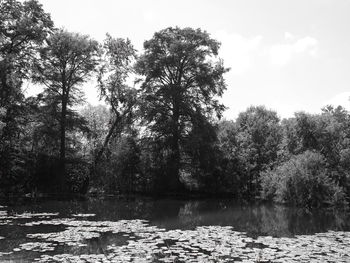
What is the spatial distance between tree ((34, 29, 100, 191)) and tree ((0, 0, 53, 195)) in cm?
127

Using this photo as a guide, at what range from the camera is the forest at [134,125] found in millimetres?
36250

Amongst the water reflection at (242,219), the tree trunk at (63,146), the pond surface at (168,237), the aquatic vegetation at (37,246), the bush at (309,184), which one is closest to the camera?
the pond surface at (168,237)

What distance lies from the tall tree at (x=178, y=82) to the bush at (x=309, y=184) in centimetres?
1247

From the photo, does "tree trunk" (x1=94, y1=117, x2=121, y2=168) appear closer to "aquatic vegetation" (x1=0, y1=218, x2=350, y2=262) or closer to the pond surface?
the pond surface

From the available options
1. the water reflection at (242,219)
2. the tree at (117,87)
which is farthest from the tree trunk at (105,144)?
the water reflection at (242,219)

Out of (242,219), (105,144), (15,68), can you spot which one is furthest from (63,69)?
(242,219)

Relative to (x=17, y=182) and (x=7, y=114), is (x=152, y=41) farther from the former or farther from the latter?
(x=17, y=182)

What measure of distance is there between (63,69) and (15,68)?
494 cm

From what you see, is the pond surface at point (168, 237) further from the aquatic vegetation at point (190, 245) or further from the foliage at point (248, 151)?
the foliage at point (248, 151)

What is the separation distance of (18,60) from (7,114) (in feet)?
17.6

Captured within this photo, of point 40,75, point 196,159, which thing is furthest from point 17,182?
point 196,159

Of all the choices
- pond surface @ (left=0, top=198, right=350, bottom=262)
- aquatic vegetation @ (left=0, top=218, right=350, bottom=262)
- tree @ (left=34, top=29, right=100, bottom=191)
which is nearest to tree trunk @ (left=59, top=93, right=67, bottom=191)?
tree @ (left=34, top=29, right=100, bottom=191)

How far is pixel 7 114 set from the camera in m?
36.2

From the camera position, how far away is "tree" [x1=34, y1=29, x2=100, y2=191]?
39272 millimetres
